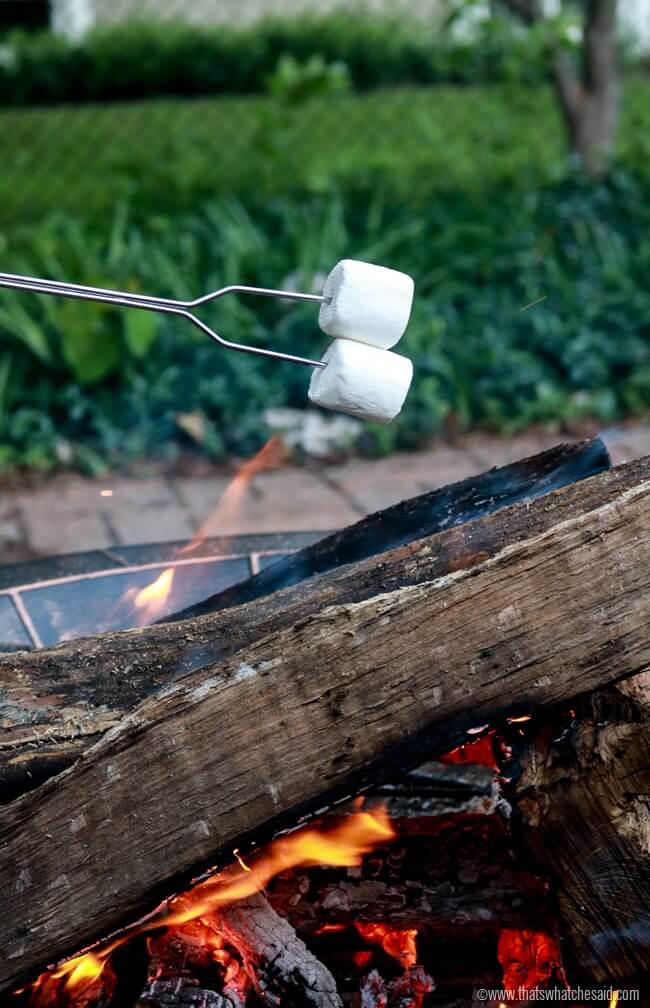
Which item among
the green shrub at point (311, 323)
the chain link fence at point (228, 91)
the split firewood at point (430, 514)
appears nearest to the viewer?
the split firewood at point (430, 514)

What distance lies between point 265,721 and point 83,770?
0.20 meters

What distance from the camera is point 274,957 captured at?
4.93 ft

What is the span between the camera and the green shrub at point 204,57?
11469 mm

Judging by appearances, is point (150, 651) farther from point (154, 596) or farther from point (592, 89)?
point (592, 89)

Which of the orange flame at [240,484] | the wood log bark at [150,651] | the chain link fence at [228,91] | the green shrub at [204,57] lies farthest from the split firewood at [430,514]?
the green shrub at [204,57]

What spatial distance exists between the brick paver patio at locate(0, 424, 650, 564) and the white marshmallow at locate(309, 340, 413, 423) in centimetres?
210

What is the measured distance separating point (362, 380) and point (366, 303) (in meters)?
0.09

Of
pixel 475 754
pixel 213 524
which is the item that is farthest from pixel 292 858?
pixel 213 524

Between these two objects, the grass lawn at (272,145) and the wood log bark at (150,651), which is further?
the grass lawn at (272,145)

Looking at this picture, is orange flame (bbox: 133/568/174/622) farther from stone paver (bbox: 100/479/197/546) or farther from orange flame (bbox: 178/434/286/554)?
stone paver (bbox: 100/479/197/546)

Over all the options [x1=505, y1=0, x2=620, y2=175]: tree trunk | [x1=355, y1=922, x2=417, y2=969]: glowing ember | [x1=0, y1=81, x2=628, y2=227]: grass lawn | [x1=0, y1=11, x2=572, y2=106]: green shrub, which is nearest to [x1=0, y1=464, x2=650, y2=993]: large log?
[x1=355, y1=922, x2=417, y2=969]: glowing ember

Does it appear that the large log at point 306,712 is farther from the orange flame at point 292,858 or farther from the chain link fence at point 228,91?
the chain link fence at point 228,91

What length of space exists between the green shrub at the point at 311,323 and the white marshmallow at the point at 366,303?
269 cm

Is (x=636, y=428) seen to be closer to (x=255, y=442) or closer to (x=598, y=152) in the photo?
(x=255, y=442)
